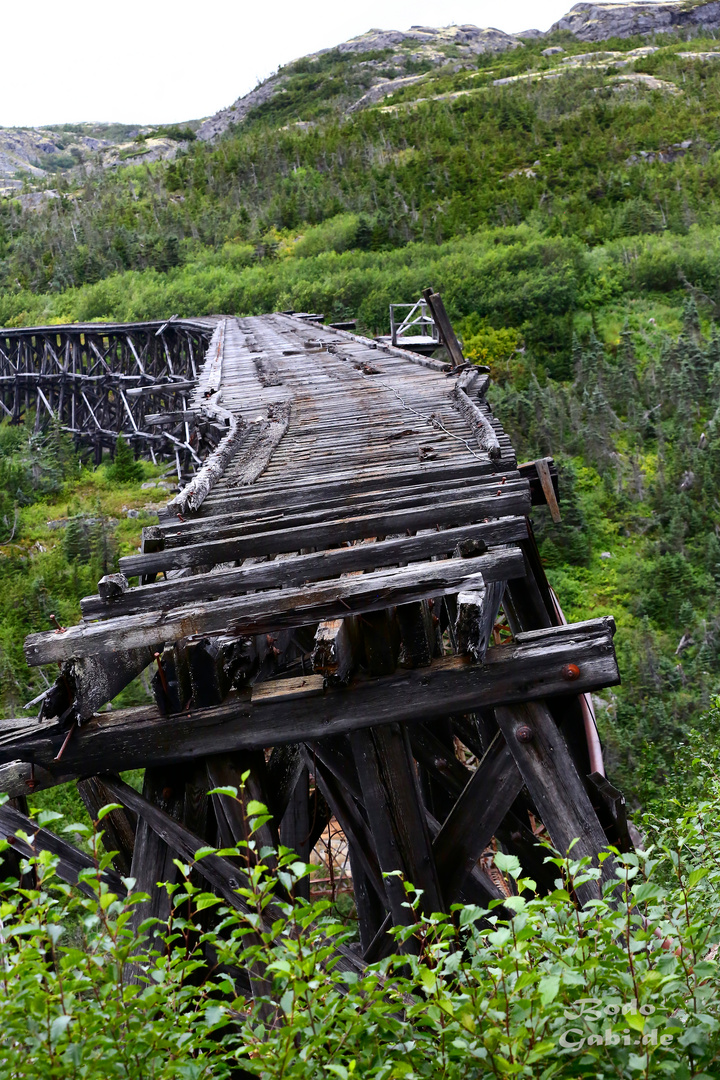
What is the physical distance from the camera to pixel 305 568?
2807 millimetres

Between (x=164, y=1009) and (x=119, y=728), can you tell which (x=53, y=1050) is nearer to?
(x=164, y=1009)

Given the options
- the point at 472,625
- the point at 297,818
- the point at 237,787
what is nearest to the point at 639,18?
the point at 297,818

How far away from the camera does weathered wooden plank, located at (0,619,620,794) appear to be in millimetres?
2287

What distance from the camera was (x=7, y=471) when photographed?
61.8 feet

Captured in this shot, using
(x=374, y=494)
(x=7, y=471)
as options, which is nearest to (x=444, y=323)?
(x=374, y=494)

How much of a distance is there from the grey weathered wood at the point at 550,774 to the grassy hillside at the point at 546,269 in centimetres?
794

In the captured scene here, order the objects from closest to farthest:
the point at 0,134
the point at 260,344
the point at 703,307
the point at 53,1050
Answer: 1. the point at 53,1050
2. the point at 260,344
3. the point at 703,307
4. the point at 0,134

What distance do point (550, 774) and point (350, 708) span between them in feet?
1.84

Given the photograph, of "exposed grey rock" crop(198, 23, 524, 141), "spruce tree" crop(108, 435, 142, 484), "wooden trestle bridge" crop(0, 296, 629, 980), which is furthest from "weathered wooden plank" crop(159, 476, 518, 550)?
"exposed grey rock" crop(198, 23, 524, 141)

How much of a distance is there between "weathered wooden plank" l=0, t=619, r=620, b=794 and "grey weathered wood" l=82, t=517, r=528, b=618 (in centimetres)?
36

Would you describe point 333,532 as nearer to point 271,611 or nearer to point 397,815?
point 271,611

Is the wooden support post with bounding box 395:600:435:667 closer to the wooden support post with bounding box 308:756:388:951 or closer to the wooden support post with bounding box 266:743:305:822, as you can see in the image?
the wooden support post with bounding box 308:756:388:951

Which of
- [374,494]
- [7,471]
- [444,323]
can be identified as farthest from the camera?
[7,471]

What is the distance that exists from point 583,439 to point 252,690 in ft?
61.0
